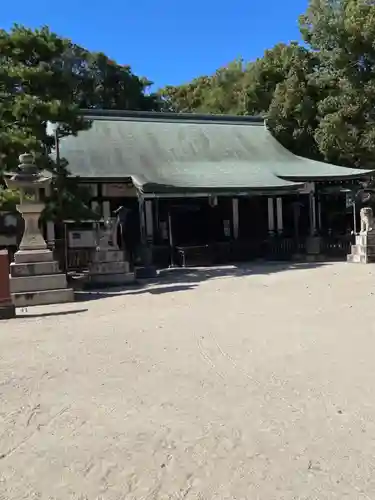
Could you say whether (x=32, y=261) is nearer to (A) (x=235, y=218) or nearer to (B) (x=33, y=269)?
(B) (x=33, y=269)

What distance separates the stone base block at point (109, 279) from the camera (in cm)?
1272

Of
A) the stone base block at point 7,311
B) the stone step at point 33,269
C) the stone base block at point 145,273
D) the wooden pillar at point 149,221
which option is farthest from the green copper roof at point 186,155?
the stone base block at point 7,311

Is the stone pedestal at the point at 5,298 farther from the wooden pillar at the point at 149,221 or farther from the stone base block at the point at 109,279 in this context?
the wooden pillar at the point at 149,221

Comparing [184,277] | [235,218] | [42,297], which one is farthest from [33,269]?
[235,218]

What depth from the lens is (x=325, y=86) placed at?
21656 mm

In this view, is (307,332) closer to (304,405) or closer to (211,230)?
(304,405)

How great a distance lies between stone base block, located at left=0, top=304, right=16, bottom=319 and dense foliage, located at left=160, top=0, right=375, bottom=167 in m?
15.9

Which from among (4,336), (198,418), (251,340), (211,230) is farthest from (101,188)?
(198,418)

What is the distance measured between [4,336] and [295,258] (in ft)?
41.7

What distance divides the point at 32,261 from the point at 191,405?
7.35 m

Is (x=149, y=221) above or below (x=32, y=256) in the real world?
above

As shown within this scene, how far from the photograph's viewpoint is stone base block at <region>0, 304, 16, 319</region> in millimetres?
8672

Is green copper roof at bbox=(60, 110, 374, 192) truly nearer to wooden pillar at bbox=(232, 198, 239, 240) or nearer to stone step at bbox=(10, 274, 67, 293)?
wooden pillar at bbox=(232, 198, 239, 240)

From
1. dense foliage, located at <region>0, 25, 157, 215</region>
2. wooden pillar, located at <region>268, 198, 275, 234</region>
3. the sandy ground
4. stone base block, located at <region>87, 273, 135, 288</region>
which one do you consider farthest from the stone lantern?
wooden pillar, located at <region>268, 198, 275, 234</region>
